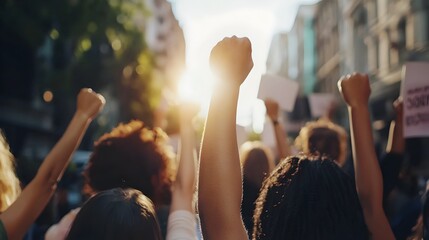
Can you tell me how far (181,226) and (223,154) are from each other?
961 mm

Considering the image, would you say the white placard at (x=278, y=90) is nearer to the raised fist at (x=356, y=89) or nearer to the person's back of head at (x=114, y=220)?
the raised fist at (x=356, y=89)

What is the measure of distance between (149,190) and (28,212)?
0.79m

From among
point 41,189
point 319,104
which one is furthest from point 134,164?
point 319,104

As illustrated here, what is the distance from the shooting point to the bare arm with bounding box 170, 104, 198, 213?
2.86 m

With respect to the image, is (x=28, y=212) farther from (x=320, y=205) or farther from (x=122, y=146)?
(x=320, y=205)

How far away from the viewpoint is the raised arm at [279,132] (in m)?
3.87

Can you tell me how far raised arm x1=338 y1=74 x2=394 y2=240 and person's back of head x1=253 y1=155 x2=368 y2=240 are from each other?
329 mm

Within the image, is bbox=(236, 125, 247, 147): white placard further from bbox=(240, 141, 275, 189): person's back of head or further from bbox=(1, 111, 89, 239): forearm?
bbox=(1, 111, 89, 239): forearm

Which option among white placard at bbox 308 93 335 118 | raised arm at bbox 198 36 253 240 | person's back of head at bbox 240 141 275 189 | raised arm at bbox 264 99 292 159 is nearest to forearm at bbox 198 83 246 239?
raised arm at bbox 198 36 253 240

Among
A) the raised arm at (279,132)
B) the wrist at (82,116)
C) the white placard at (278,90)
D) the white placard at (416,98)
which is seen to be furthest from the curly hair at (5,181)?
the white placard at (278,90)

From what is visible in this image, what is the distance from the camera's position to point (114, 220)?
1.92 m

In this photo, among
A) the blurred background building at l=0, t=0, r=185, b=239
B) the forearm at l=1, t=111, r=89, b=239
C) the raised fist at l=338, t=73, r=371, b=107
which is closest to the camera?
the forearm at l=1, t=111, r=89, b=239

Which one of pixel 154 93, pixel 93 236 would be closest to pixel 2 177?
pixel 93 236

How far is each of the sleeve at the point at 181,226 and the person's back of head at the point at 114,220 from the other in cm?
51
